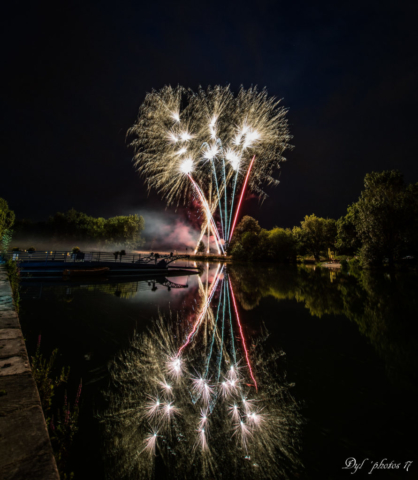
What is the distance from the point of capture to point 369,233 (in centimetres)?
3191

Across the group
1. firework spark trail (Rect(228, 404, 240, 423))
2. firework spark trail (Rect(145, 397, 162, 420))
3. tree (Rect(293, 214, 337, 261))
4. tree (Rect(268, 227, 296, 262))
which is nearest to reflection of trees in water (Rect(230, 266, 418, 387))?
firework spark trail (Rect(228, 404, 240, 423))

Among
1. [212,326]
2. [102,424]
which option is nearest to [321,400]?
[102,424]

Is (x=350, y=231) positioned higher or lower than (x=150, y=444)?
higher

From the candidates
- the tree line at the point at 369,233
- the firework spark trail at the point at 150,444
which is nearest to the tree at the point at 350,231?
the tree line at the point at 369,233

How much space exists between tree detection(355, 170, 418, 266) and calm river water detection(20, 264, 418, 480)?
27749mm

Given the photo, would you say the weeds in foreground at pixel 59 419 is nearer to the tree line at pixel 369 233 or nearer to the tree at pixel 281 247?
the tree line at pixel 369 233

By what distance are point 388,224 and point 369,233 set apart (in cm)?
236

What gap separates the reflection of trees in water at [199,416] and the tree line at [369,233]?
34.0 meters

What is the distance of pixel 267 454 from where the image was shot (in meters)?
2.76

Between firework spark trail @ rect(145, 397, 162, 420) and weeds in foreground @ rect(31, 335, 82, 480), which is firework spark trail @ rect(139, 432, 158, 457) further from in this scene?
weeds in foreground @ rect(31, 335, 82, 480)

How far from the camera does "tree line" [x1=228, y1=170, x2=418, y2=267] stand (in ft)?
99.5

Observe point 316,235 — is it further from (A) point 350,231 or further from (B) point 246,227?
(B) point 246,227

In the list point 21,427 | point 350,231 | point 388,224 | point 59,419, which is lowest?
point 59,419

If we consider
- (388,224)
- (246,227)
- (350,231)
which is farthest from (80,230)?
(388,224)
